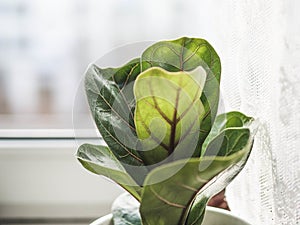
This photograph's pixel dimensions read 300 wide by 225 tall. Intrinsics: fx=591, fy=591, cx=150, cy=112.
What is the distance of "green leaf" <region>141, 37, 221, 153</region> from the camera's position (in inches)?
18.2

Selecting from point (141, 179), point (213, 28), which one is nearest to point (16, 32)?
point (213, 28)

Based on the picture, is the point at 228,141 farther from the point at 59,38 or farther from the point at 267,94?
the point at 59,38

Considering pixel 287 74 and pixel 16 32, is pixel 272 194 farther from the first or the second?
pixel 16 32

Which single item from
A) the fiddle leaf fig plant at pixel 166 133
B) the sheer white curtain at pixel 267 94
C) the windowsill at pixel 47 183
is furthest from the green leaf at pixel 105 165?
the windowsill at pixel 47 183

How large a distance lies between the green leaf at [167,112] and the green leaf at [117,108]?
16 millimetres

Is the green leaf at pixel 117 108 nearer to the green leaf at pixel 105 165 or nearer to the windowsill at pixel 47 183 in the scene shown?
the green leaf at pixel 105 165

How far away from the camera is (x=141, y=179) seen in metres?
0.48

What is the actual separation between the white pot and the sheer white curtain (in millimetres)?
25

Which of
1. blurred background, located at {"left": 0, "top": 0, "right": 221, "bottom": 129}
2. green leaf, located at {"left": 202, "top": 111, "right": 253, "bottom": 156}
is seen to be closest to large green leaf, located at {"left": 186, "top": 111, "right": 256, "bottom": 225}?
green leaf, located at {"left": 202, "top": 111, "right": 253, "bottom": 156}

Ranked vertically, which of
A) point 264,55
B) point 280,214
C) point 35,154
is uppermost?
point 264,55

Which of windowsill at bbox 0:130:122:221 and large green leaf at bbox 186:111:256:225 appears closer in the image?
large green leaf at bbox 186:111:256:225

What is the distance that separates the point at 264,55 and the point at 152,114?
12 cm

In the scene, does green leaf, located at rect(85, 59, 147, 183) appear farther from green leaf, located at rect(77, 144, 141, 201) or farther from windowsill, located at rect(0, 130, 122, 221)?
windowsill, located at rect(0, 130, 122, 221)

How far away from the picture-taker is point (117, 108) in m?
0.50
